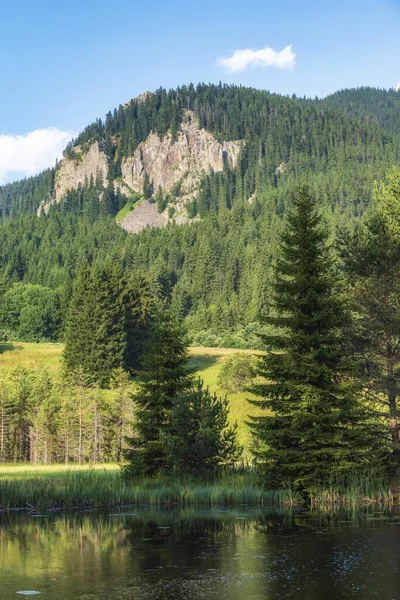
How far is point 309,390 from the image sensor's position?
93.7ft

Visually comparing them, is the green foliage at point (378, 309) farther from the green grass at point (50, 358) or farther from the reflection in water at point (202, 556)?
the green grass at point (50, 358)

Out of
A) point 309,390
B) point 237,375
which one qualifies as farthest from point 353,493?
point 237,375

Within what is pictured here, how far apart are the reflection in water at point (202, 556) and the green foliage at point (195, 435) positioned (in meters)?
5.48

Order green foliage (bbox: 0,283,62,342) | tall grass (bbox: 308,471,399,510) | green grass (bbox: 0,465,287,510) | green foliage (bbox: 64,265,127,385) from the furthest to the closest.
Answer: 1. green foliage (bbox: 0,283,62,342)
2. green foliage (bbox: 64,265,127,385)
3. green grass (bbox: 0,465,287,510)
4. tall grass (bbox: 308,471,399,510)

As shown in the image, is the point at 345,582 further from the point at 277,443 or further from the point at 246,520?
the point at 277,443

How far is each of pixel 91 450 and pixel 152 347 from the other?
28.8 meters

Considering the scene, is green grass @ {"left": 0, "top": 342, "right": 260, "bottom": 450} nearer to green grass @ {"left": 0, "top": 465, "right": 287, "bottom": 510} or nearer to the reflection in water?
green grass @ {"left": 0, "top": 465, "right": 287, "bottom": 510}

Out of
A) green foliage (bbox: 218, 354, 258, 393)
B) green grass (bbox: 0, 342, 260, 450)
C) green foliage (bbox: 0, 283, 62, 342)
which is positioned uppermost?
green foliage (bbox: 0, 283, 62, 342)

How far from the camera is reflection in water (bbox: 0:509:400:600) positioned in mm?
14898

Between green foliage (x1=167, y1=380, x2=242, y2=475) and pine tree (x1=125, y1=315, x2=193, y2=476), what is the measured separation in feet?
4.10

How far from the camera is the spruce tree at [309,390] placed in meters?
28.6

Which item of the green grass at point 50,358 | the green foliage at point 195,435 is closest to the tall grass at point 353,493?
the green foliage at point 195,435

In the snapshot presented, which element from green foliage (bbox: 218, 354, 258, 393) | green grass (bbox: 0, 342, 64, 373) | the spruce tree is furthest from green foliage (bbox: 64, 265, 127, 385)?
the spruce tree

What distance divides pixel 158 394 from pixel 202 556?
15.8m
